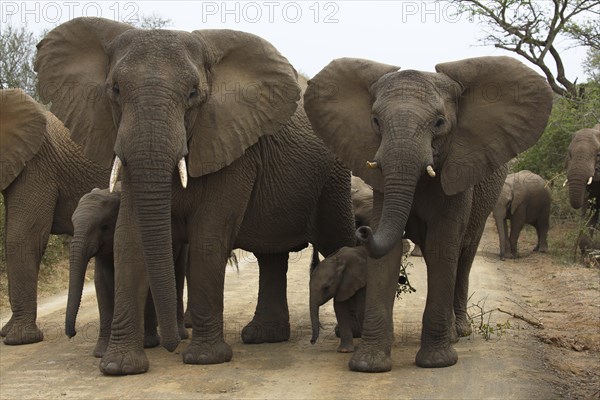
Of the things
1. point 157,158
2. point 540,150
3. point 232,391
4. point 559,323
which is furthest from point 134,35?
point 540,150

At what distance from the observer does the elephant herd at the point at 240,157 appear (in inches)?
255

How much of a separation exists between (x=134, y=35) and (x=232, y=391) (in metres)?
2.42

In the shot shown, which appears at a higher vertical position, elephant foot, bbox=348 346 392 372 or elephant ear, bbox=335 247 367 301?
elephant ear, bbox=335 247 367 301

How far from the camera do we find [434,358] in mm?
7125

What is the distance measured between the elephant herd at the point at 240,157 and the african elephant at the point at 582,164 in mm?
7035

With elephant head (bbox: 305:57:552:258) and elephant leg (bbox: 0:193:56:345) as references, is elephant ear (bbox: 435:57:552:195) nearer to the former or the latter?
elephant head (bbox: 305:57:552:258)

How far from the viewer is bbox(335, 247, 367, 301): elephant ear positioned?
7480 millimetres

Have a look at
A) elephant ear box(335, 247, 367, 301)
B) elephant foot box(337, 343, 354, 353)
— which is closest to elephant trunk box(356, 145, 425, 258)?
elephant ear box(335, 247, 367, 301)

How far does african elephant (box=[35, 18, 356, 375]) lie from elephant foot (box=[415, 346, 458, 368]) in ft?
4.59

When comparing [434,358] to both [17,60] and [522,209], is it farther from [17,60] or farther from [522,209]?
[17,60]

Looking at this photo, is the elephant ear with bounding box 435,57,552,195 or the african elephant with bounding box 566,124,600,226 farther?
the african elephant with bounding box 566,124,600,226

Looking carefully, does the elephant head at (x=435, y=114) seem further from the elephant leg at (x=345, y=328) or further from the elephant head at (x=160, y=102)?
the elephant leg at (x=345, y=328)

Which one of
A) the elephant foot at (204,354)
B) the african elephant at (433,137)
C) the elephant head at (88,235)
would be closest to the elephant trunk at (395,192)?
the african elephant at (433,137)

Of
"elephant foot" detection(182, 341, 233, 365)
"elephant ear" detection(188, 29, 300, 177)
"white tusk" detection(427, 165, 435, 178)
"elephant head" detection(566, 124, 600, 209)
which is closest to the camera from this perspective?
"white tusk" detection(427, 165, 435, 178)
